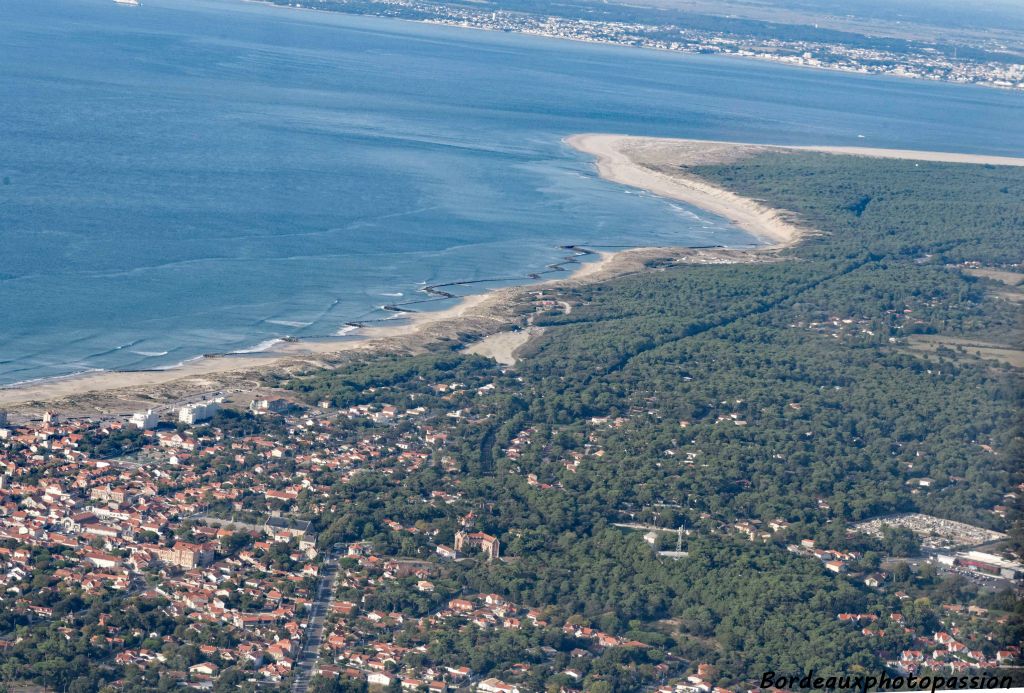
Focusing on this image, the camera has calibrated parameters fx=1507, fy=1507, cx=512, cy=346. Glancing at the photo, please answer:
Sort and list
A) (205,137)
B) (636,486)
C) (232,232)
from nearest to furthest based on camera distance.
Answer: (636,486)
(232,232)
(205,137)

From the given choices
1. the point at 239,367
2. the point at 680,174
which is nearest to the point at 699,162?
the point at 680,174

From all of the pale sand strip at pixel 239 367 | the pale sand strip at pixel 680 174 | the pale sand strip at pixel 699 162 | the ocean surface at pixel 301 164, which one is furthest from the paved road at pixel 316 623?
the pale sand strip at pixel 699 162

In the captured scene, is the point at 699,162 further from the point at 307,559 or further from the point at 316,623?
the point at 316,623

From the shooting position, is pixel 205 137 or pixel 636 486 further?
pixel 205 137

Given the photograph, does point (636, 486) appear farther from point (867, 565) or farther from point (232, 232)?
point (232, 232)

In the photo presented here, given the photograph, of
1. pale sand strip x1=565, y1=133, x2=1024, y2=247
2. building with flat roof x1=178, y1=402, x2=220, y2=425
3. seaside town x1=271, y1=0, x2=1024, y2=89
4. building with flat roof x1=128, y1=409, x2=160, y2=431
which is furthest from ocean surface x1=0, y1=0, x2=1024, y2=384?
seaside town x1=271, y1=0, x2=1024, y2=89

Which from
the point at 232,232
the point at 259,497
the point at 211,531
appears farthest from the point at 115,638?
the point at 232,232

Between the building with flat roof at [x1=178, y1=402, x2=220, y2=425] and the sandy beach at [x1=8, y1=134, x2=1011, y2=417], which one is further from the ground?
the building with flat roof at [x1=178, y1=402, x2=220, y2=425]

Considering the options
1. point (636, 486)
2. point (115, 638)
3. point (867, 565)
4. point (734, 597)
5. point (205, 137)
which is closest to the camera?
point (115, 638)

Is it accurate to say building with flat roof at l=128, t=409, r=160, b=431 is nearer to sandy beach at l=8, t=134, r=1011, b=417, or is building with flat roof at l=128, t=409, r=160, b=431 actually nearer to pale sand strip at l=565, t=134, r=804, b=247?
sandy beach at l=8, t=134, r=1011, b=417
